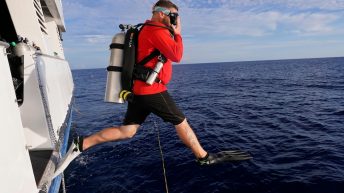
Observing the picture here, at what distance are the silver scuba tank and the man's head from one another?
680 mm

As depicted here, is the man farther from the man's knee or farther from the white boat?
the white boat

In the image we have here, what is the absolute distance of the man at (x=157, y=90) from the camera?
426 cm

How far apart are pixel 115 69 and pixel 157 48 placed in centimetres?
84

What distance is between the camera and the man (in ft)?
14.0

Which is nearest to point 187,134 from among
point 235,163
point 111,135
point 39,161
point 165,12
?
point 111,135

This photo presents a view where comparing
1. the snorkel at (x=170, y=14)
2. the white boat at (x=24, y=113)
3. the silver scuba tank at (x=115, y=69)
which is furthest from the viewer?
the silver scuba tank at (x=115, y=69)

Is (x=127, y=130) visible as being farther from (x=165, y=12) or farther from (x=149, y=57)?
(x=165, y=12)

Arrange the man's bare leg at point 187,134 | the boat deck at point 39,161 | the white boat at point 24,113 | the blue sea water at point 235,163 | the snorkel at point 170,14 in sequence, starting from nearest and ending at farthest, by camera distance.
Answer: the white boat at point 24,113
the snorkel at point 170,14
the boat deck at point 39,161
the man's bare leg at point 187,134
the blue sea water at point 235,163

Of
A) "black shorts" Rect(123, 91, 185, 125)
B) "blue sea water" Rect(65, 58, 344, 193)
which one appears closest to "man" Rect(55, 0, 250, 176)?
"black shorts" Rect(123, 91, 185, 125)

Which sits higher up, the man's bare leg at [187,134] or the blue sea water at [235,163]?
the man's bare leg at [187,134]

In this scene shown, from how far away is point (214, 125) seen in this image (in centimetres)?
1495

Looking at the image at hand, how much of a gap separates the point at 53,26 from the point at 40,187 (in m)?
15.3

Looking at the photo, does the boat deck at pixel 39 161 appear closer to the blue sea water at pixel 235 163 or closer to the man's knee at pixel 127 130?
the man's knee at pixel 127 130

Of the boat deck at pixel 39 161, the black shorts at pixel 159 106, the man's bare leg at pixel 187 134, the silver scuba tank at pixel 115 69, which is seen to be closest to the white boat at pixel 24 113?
the boat deck at pixel 39 161
